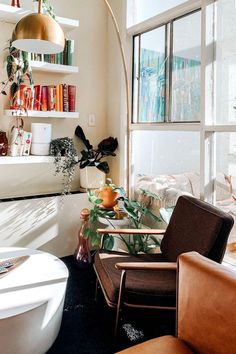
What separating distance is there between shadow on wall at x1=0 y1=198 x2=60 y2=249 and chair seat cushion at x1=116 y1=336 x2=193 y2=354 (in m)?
1.86

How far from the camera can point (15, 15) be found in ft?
8.94

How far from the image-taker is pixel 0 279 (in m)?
1.89

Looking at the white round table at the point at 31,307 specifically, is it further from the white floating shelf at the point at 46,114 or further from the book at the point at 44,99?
the book at the point at 44,99

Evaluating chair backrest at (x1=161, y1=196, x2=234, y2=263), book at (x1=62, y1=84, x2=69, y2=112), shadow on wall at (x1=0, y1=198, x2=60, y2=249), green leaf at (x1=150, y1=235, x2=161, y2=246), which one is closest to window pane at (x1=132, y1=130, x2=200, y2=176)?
chair backrest at (x1=161, y1=196, x2=234, y2=263)

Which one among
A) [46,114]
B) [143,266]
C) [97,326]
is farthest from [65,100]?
[97,326]

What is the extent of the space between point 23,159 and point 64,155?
1.25 feet

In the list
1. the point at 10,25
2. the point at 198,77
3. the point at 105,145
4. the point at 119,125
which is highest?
the point at 10,25

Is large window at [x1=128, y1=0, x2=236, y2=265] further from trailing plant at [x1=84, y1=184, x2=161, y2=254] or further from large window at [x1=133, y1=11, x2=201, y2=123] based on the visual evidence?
trailing plant at [x1=84, y1=184, x2=161, y2=254]

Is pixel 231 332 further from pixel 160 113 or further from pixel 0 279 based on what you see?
pixel 160 113

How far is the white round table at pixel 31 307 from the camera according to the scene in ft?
5.19

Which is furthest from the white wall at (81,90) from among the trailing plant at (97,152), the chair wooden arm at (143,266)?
the chair wooden arm at (143,266)

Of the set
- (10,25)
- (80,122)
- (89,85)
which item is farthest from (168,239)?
(10,25)

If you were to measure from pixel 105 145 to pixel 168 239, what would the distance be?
1.31 m

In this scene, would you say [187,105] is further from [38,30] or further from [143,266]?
[143,266]
